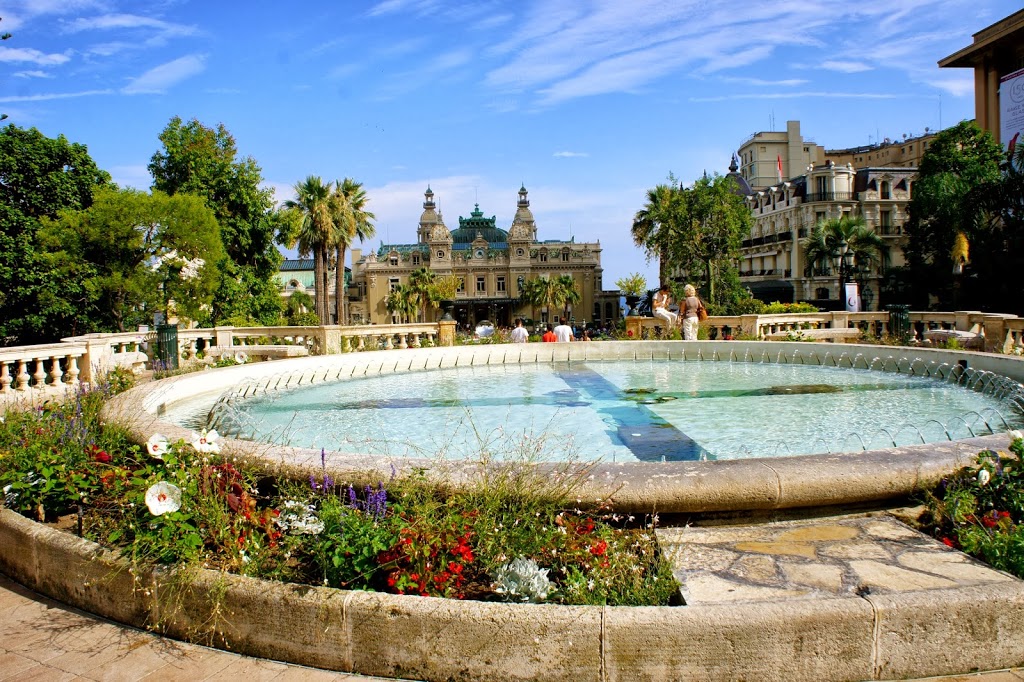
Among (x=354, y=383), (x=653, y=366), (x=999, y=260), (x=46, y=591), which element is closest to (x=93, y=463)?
(x=46, y=591)

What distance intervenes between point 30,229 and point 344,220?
734 inches

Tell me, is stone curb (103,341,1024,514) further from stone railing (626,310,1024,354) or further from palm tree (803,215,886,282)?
palm tree (803,215,886,282)

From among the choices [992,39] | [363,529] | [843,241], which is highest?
[992,39]

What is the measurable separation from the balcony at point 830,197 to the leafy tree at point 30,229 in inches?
2145

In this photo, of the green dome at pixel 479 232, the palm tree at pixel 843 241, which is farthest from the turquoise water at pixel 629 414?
the green dome at pixel 479 232

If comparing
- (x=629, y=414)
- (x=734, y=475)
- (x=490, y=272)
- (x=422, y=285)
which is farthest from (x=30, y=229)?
(x=490, y=272)

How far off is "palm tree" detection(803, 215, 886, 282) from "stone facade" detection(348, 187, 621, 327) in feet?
153

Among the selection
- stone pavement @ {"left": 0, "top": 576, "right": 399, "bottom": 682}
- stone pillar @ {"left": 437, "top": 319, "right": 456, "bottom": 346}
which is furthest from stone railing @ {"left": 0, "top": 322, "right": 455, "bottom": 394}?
stone pavement @ {"left": 0, "top": 576, "right": 399, "bottom": 682}

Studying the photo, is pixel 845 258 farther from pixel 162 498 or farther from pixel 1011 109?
pixel 162 498

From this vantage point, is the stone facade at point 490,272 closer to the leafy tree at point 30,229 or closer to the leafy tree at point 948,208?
the leafy tree at point 948,208

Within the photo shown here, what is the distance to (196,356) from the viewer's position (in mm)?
17484

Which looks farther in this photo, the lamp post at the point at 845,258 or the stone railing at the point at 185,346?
the lamp post at the point at 845,258

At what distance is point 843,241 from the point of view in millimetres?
47188

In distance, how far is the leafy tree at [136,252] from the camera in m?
24.7
